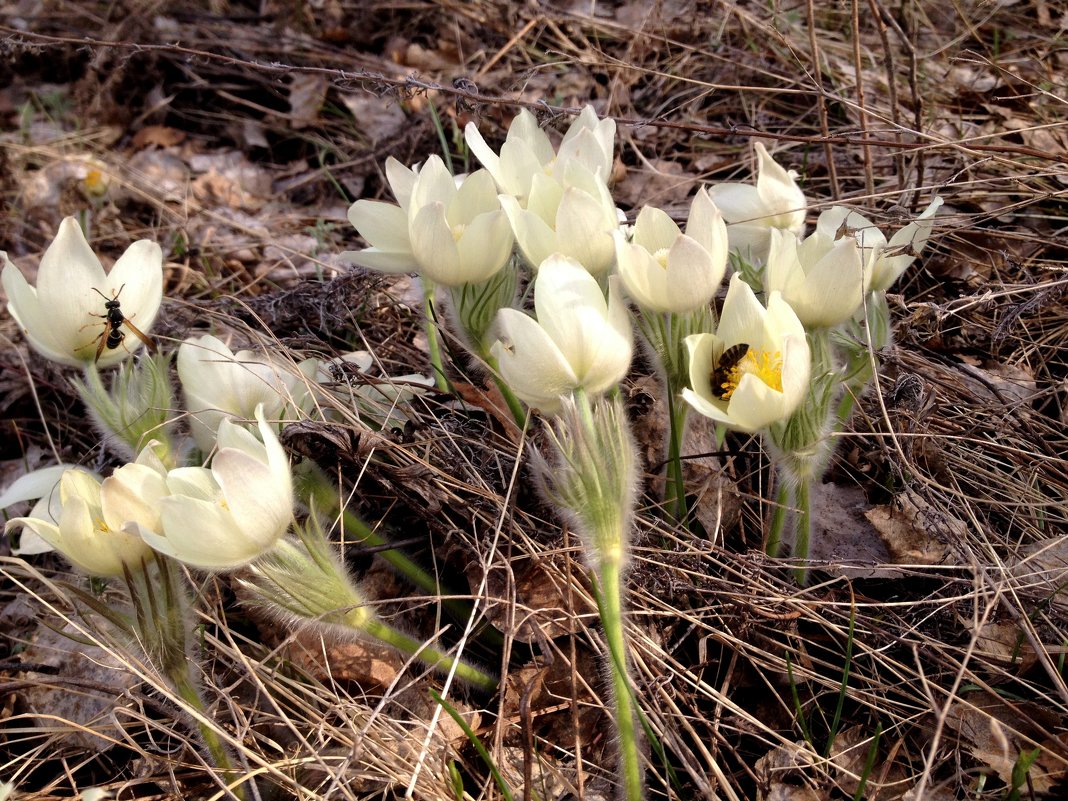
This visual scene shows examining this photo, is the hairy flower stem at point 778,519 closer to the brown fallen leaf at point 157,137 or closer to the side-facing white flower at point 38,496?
the side-facing white flower at point 38,496

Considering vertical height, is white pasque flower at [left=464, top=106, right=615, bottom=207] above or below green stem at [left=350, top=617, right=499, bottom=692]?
above

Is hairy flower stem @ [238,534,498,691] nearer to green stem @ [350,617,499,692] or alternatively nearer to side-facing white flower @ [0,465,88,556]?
green stem @ [350,617,499,692]

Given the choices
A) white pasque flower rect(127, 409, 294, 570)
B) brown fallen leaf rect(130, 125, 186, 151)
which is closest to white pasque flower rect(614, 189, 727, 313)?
white pasque flower rect(127, 409, 294, 570)

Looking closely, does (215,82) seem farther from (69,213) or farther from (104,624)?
(104,624)

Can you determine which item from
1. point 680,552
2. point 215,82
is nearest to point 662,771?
point 680,552

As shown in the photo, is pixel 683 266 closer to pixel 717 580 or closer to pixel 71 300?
pixel 717 580
